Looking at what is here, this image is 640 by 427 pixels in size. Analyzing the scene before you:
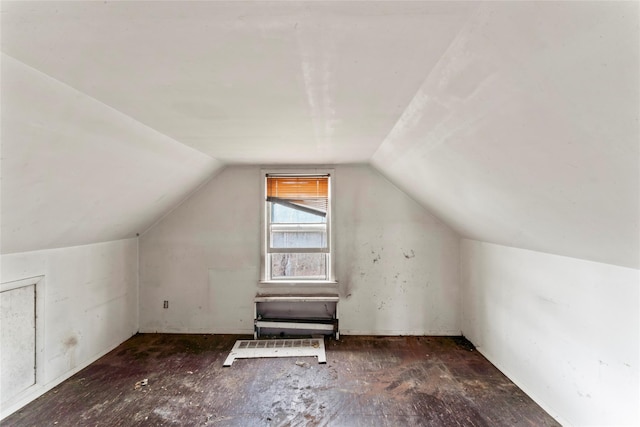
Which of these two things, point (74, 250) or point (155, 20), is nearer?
point (155, 20)

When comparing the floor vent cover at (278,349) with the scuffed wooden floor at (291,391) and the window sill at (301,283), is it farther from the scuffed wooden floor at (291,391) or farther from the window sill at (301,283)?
the window sill at (301,283)

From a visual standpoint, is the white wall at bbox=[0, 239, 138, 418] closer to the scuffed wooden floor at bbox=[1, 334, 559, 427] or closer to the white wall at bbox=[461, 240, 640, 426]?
the scuffed wooden floor at bbox=[1, 334, 559, 427]

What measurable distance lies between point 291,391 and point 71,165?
7.66 ft

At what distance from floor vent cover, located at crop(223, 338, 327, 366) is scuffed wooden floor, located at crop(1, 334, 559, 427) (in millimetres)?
93

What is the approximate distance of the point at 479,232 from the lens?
9.94ft

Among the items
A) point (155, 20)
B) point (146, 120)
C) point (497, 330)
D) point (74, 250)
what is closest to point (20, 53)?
point (155, 20)

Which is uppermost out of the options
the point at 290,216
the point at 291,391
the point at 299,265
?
the point at 290,216

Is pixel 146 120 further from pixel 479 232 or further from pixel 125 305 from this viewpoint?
pixel 479 232

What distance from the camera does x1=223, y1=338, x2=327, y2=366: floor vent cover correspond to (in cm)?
321

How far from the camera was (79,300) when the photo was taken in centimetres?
295

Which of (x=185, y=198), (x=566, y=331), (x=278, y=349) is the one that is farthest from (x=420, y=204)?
(x=185, y=198)

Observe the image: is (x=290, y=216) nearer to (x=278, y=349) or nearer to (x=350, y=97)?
(x=278, y=349)

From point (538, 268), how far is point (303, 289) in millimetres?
2434

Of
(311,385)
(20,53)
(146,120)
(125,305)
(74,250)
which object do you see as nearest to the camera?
(20,53)
